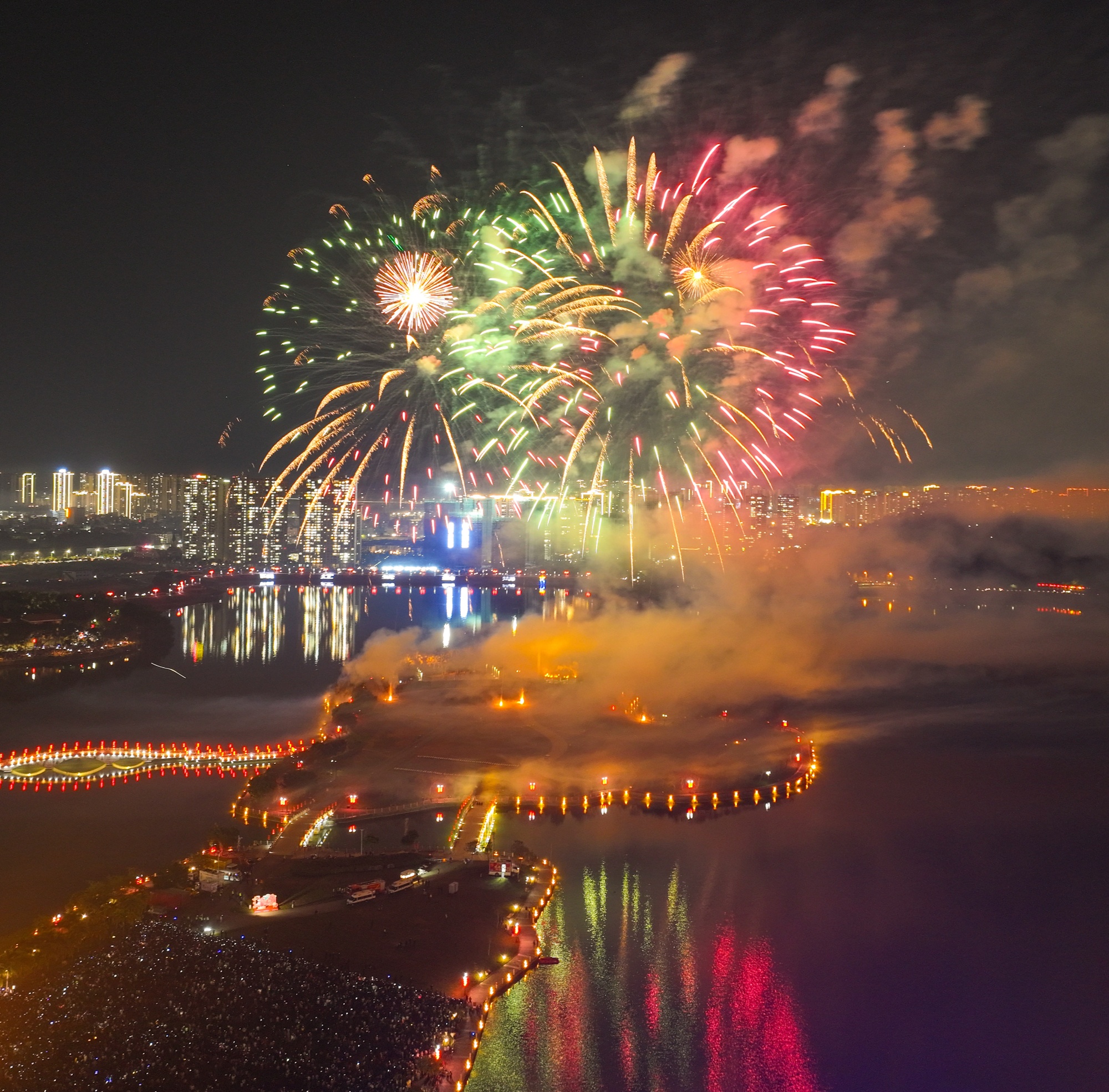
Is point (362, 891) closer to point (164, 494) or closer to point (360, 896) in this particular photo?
point (360, 896)

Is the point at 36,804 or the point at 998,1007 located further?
the point at 36,804

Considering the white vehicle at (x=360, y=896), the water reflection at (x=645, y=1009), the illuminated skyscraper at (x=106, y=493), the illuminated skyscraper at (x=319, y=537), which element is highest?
the illuminated skyscraper at (x=106, y=493)

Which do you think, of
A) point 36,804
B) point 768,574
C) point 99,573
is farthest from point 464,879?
point 99,573

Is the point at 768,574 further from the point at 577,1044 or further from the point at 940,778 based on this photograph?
the point at 577,1044

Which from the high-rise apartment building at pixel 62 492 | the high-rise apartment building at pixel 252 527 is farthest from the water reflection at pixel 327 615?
the high-rise apartment building at pixel 62 492

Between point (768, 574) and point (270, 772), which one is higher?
point (768, 574)

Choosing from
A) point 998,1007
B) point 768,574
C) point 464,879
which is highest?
point 768,574

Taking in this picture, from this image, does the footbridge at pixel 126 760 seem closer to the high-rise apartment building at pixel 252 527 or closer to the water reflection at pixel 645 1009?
the water reflection at pixel 645 1009
